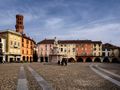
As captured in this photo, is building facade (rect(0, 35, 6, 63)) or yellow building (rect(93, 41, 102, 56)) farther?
yellow building (rect(93, 41, 102, 56))

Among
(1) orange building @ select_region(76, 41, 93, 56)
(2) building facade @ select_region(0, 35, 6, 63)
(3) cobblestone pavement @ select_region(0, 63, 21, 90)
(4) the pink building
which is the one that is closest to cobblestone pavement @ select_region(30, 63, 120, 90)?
(3) cobblestone pavement @ select_region(0, 63, 21, 90)

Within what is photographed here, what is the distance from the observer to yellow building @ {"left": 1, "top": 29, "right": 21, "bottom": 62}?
291ft

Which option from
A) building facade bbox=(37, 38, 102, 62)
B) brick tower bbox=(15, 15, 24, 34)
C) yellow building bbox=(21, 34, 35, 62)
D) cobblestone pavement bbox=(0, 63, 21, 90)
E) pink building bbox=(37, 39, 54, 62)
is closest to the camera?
cobblestone pavement bbox=(0, 63, 21, 90)

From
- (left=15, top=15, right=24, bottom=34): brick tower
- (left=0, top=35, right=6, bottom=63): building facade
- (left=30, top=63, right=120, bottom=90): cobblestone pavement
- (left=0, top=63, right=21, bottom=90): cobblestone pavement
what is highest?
(left=15, top=15, right=24, bottom=34): brick tower

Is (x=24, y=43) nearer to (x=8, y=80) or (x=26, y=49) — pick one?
(x=26, y=49)

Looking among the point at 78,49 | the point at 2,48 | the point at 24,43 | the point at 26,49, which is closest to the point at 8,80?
the point at 2,48

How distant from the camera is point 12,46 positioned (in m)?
91.0

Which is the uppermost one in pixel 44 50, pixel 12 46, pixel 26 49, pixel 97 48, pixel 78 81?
pixel 12 46

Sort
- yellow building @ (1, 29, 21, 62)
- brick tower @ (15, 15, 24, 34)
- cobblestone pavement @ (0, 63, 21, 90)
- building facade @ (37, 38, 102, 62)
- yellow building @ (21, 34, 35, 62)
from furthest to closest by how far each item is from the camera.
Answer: building facade @ (37, 38, 102, 62), brick tower @ (15, 15, 24, 34), yellow building @ (21, 34, 35, 62), yellow building @ (1, 29, 21, 62), cobblestone pavement @ (0, 63, 21, 90)

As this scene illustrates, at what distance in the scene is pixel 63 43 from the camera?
116 meters

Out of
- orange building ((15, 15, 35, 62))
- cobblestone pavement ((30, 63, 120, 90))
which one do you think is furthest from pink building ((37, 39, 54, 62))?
cobblestone pavement ((30, 63, 120, 90))

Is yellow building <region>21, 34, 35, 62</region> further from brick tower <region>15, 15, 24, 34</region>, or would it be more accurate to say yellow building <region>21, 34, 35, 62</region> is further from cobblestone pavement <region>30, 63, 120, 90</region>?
cobblestone pavement <region>30, 63, 120, 90</region>

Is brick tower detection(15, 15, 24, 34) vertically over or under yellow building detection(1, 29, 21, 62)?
over

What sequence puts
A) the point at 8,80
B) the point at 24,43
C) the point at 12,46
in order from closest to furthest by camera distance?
the point at 8,80 → the point at 12,46 → the point at 24,43
